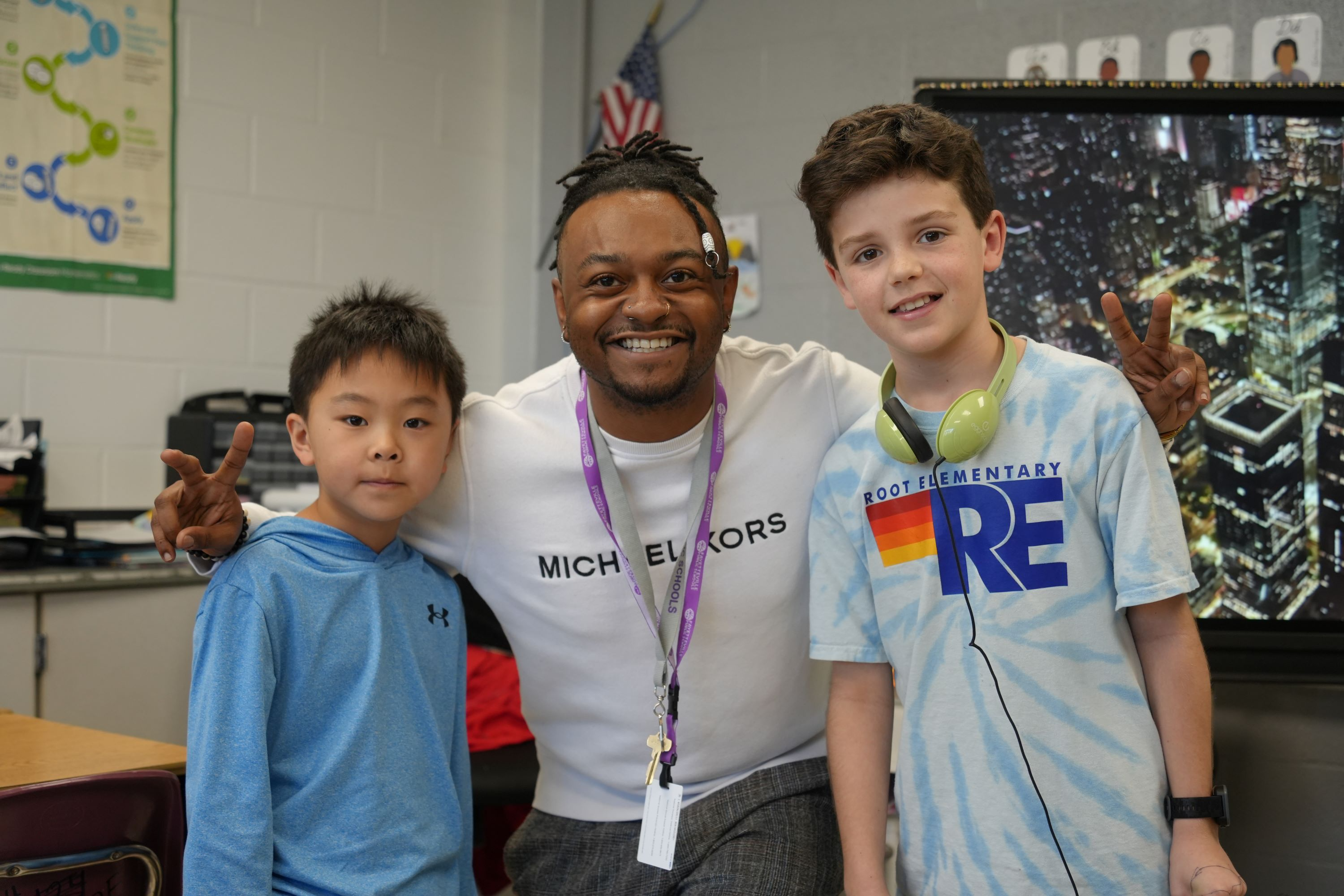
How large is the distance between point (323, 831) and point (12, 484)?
181 centimetres

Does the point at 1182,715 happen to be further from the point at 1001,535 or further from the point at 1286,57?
the point at 1286,57

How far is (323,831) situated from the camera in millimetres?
1340

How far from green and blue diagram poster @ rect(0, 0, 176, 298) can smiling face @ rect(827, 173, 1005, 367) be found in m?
2.49

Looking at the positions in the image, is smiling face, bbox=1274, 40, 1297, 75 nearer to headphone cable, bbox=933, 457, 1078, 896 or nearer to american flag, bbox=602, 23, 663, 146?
american flag, bbox=602, 23, 663, 146

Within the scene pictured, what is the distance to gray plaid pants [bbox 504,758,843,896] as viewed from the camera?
1521 mm

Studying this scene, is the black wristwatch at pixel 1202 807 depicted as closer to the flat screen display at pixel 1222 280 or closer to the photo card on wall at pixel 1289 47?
the flat screen display at pixel 1222 280

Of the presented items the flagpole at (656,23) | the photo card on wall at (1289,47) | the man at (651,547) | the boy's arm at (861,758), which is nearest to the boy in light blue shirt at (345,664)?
the man at (651,547)

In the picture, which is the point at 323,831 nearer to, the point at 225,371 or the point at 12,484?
the point at 12,484

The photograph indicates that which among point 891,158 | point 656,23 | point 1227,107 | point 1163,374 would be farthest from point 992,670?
point 656,23

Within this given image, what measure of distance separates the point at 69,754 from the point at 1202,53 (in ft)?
9.67

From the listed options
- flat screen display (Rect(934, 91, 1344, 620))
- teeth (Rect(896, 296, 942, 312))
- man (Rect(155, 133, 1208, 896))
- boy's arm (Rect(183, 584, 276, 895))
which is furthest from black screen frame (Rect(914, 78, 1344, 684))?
boy's arm (Rect(183, 584, 276, 895))

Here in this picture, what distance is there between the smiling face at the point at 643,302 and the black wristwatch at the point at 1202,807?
0.80 m

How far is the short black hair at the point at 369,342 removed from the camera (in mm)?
1511

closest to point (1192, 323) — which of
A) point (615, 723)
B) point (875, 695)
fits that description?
point (875, 695)
